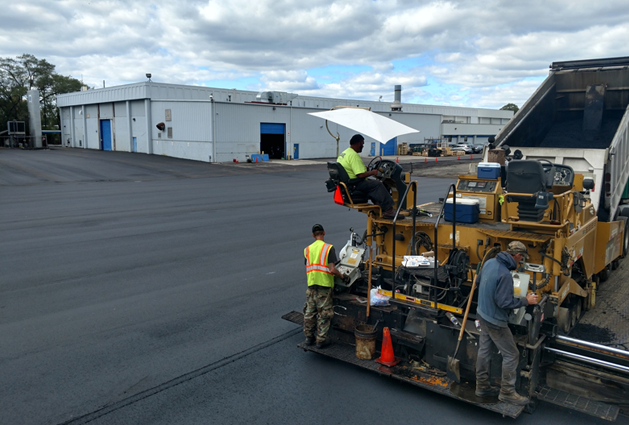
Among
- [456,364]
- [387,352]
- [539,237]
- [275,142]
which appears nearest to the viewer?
[456,364]

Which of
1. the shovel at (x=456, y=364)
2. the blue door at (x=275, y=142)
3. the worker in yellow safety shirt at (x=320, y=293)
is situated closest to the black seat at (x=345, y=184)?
the worker in yellow safety shirt at (x=320, y=293)

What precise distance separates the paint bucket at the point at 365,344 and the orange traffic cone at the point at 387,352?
0.12 meters

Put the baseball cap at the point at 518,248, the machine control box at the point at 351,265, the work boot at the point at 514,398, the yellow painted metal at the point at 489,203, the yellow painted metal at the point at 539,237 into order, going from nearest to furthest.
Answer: the work boot at the point at 514,398
the baseball cap at the point at 518,248
the yellow painted metal at the point at 539,237
the machine control box at the point at 351,265
the yellow painted metal at the point at 489,203

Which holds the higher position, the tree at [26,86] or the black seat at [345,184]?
the tree at [26,86]

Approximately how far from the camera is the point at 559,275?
19.2 ft

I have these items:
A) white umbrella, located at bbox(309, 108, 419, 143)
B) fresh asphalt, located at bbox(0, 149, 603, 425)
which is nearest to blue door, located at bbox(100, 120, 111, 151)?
fresh asphalt, located at bbox(0, 149, 603, 425)

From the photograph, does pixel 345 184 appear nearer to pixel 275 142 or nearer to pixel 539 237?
pixel 539 237

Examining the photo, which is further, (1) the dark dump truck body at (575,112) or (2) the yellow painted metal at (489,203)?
(1) the dark dump truck body at (575,112)

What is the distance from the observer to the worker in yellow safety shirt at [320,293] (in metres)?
6.07

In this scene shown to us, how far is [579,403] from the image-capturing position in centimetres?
482

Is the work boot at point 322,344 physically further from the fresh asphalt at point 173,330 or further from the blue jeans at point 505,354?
the blue jeans at point 505,354

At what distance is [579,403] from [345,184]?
367 cm

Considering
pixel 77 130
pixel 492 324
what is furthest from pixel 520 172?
pixel 77 130

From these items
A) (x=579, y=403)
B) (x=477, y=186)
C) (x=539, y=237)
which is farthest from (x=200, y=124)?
(x=579, y=403)
